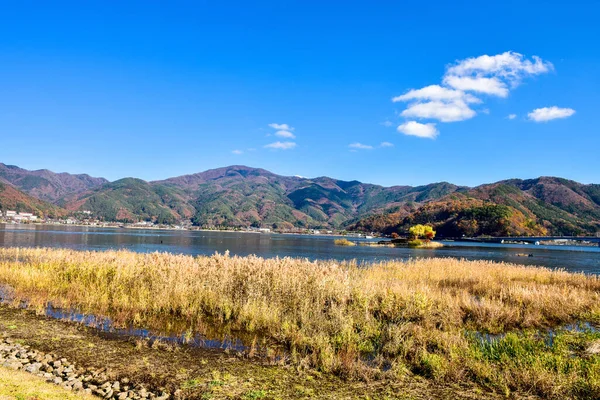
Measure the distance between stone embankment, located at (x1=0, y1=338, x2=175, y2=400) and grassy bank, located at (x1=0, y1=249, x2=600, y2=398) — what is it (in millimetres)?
3858

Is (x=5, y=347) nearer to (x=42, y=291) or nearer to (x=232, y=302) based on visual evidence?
(x=232, y=302)

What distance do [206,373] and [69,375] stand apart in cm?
290

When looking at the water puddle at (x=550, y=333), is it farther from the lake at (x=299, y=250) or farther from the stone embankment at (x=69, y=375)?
the lake at (x=299, y=250)

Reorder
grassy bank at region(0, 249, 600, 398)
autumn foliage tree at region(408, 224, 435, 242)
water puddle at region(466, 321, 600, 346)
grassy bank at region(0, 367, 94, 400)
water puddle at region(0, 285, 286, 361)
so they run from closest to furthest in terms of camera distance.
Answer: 1. grassy bank at region(0, 367, 94, 400)
2. grassy bank at region(0, 249, 600, 398)
3. water puddle at region(0, 285, 286, 361)
4. water puddle at region(466, 321, 600, 346)
5. autumn foliage tree at region(408, 224, 435, 242)

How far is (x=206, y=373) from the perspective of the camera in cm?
916

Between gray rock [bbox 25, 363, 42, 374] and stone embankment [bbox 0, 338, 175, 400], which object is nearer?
stone embankment [bbox 0, 338, 175, 400]

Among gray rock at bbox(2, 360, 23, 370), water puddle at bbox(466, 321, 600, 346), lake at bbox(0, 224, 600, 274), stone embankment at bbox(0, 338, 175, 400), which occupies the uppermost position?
gray rock at bbox(2, 360, 23, 370)

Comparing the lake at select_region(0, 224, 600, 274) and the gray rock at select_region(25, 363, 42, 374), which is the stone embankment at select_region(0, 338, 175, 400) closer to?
the gray rock at select_region(25, 363, 42, 374)

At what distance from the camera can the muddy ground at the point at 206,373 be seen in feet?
26.8

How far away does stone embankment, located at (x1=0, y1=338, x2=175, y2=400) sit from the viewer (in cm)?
765

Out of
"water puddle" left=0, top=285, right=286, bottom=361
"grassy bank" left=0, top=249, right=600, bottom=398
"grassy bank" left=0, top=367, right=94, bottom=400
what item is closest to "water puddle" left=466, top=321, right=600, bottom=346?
"grassy bank" left=0, top=249, right=600, bottom=398

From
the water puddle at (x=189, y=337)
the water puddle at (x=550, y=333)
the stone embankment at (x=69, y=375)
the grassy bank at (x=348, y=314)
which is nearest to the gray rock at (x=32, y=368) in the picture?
the stone embankment at (x=69, y=375)

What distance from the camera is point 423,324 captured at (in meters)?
13.8

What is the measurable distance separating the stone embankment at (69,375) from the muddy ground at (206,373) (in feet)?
0.90
